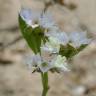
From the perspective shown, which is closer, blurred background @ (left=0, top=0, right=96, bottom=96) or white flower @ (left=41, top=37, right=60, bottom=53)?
white flower @ (left=41, top=37, right=60, bottom=53)

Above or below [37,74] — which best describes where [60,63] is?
above

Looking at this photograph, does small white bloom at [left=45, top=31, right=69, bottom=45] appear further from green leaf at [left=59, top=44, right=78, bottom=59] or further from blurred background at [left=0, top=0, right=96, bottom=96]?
blurred background at [left=0, top=0, right=96, bottom=96]

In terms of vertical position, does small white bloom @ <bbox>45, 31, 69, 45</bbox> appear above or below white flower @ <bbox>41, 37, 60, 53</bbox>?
above

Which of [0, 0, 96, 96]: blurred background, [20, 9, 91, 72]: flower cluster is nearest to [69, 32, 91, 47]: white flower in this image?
[20, 9, 91, 72]: flower cluster

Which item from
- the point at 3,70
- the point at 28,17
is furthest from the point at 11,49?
the point at 28,17

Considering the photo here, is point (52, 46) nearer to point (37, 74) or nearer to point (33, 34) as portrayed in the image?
point (33, 34)

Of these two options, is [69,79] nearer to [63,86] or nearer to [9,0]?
[63,86]

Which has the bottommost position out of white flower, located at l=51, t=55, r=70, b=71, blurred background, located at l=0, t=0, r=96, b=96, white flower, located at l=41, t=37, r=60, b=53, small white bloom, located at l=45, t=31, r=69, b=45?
blurred background, located at l=0, t=0, r=96, b=96

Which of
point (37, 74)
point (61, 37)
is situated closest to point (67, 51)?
point (61, 37)
